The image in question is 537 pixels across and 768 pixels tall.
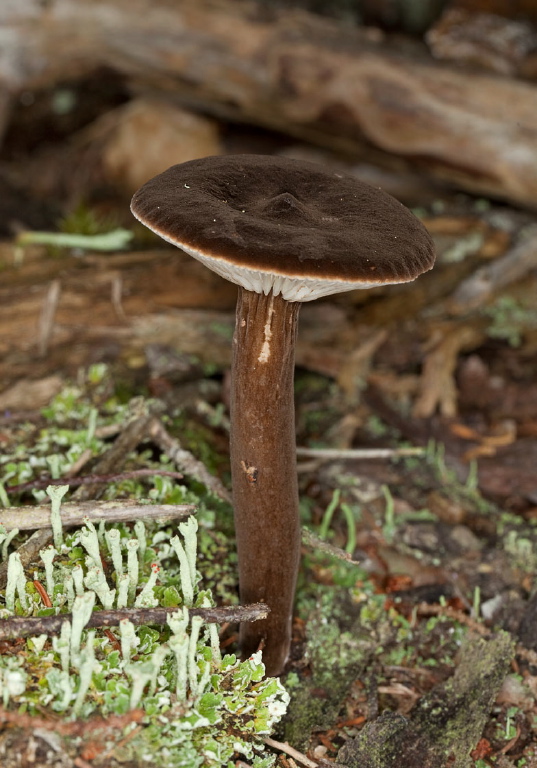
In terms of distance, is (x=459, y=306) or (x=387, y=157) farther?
(x=387, y=157)

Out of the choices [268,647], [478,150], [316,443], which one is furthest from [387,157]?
[268,647]

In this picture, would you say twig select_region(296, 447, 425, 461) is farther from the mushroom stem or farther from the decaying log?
the decaying log

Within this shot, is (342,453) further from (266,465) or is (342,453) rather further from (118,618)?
(118,618)

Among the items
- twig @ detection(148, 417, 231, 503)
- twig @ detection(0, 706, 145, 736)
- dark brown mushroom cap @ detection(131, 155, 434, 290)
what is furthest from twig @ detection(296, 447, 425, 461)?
twig @ detection(0, 706, 145, 736)

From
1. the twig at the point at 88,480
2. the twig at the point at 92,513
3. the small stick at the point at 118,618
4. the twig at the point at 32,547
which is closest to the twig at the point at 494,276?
the twig at the point at 88,480

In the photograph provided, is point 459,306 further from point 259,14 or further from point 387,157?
point 259,14

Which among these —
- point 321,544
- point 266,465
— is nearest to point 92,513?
point 266,465
